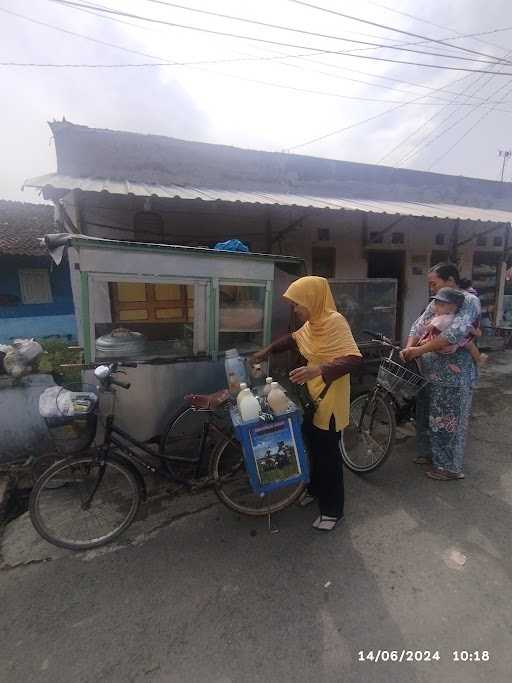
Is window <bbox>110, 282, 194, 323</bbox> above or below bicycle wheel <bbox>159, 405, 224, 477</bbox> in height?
above

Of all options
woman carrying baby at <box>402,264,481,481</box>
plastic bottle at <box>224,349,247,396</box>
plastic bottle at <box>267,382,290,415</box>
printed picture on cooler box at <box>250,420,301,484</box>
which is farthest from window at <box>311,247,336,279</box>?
printed picture on cooler box at <box>250,420,301,484</box>

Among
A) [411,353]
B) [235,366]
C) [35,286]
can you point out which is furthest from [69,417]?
[35,286]

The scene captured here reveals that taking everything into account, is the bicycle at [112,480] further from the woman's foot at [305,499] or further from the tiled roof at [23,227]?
the tiled roof at [23,227]

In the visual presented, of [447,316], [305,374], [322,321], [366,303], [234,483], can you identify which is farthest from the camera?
[366,303]

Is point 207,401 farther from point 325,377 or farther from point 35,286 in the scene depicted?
point 35,286

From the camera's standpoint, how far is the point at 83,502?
98.6 inches

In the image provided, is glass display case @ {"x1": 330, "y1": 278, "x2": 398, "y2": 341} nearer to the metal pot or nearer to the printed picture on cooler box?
the metal pot

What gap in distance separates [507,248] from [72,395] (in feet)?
34.8

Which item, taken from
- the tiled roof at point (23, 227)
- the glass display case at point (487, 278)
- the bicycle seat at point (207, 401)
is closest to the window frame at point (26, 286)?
the tiled roof at point (23, 227)

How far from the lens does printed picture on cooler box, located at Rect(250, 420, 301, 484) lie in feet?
7.41

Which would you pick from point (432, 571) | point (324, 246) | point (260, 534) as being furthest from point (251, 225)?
point (432, 571)

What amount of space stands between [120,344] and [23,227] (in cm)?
1380

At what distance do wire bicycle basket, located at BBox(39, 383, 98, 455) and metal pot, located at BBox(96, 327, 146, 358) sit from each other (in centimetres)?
62

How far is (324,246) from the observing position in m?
6.78
